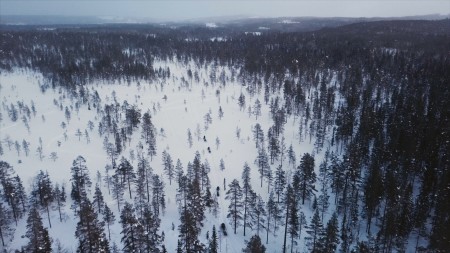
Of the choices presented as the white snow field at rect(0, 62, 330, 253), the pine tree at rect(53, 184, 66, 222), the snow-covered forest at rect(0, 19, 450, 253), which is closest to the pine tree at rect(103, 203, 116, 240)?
the snow-covered forest at rect(0, 19, 450, 253)

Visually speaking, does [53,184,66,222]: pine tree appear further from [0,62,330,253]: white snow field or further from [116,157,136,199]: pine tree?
[116,157,136,199]: pine tree

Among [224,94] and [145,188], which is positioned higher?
[224,94]

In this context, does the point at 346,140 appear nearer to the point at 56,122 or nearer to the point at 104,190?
the point at 104,190

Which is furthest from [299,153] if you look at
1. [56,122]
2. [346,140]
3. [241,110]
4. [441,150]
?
[56,122]

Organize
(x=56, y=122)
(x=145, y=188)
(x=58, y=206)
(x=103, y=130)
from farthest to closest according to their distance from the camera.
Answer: (x=56, y=122) → (x=103, y=130) → (x=145, y=188) → (x=58, y=206)

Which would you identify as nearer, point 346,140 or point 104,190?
point 104,190
